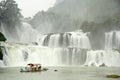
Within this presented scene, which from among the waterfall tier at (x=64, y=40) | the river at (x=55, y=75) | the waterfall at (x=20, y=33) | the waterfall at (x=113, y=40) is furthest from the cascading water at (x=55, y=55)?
the waterfall at (x=20, y=33)

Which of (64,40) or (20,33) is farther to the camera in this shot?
(20,33)

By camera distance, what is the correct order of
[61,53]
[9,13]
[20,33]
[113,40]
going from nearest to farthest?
[61,53] → [113,40] → [9,13] → [20,33]

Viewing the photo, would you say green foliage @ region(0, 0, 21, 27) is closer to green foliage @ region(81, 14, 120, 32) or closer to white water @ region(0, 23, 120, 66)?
white water @ region(0, 23, 120, 66)

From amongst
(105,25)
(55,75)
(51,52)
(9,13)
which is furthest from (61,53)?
(55,75)

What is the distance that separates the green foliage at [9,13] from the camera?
11768 centimetres

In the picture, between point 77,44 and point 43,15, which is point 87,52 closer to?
point 77,44

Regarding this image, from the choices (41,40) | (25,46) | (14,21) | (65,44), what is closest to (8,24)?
(14,21)

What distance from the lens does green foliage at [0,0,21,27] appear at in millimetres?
117675

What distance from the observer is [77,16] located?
153m

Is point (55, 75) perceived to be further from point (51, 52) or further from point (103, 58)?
point (103, 58)

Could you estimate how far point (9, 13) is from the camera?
119m

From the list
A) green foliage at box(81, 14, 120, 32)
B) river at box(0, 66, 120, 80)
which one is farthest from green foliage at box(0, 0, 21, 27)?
river at box(0, 66, 120, 80)

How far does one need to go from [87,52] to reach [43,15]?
2755 inches

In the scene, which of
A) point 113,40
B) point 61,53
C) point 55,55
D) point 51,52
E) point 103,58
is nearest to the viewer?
point 103,58
